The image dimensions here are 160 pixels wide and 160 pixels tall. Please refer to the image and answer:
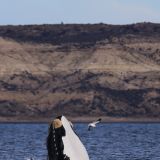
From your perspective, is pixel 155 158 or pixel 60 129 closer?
pixel 60 129

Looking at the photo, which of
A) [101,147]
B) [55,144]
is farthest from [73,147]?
[101,147]

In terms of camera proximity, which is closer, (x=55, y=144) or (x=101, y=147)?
(x=55, y=144)

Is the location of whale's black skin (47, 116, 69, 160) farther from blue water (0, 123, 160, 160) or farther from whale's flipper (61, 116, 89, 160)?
blue water (0, 123, 160, 160)

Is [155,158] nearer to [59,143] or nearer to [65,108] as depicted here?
[59,143]

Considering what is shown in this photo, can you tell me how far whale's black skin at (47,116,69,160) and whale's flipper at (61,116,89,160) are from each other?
0.05 m

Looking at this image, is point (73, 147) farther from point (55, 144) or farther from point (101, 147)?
point (101, 147)

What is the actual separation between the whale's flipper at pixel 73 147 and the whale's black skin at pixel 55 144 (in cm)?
5

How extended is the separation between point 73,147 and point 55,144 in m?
0.21

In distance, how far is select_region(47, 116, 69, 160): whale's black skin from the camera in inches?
342

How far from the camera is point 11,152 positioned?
6506cm

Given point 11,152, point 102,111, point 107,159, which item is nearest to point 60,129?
point 107,159

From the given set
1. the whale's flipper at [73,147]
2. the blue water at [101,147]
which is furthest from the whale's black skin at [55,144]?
the blue water at [101,147]

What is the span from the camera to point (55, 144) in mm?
8758

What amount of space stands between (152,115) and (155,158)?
14330cm
